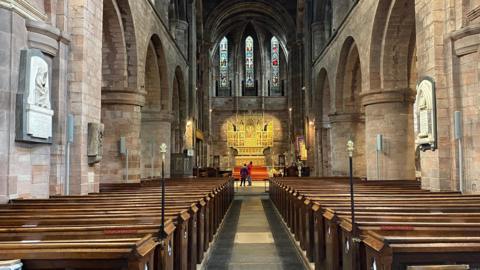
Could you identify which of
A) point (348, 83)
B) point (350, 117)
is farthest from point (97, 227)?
point (348, 83)

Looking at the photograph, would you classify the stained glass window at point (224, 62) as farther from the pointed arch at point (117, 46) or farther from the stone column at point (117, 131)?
the stone column at point (117, 131)

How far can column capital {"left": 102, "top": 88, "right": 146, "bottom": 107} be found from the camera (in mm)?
11414

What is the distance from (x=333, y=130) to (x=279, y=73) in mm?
21560

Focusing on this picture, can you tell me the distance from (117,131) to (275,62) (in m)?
28.5

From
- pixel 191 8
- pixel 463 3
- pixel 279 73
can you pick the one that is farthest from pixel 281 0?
pixel 463 3

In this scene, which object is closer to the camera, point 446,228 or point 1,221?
point 446,228

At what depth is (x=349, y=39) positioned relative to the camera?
16.0m

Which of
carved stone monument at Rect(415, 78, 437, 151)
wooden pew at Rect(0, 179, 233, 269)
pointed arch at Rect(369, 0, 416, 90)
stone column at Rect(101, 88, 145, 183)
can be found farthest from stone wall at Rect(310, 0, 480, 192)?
stone column at Rect(101, 88, 145, 183)

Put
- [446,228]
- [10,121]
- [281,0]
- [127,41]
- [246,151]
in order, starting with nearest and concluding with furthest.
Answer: [446,228] < [10,121] < [127,41] < [281,0] < [246,151]

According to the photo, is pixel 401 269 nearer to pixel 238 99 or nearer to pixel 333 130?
pixel 333 130

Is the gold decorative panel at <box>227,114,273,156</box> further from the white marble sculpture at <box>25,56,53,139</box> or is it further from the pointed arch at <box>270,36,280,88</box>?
the white marble sculpture at <box>25,56,53,139</box>

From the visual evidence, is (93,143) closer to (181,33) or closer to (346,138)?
(346,138)

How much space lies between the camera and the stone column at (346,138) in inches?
665

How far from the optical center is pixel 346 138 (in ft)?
57.2
